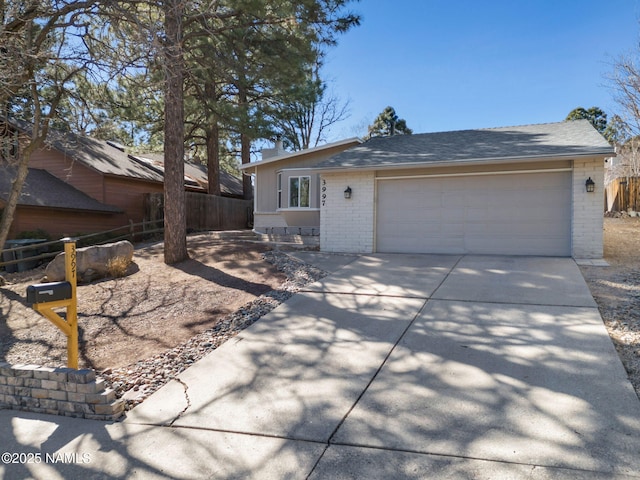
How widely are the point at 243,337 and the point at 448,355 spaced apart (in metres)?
2.56

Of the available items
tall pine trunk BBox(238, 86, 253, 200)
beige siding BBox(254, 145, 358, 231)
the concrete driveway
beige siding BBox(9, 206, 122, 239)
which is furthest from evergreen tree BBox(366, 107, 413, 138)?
the concrete driveway

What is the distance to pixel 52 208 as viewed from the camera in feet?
50.9

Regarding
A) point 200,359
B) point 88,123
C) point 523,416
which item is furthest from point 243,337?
point 88,123

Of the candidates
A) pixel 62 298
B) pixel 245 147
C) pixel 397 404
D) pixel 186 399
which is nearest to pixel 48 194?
pixel 245 147

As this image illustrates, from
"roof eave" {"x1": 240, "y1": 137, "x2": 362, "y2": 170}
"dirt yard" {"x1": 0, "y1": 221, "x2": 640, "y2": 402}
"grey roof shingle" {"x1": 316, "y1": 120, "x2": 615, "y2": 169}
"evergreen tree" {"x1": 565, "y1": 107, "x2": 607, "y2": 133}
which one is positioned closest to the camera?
"dirt yard" {"x1": 0, "y1": 221, "x2": 640, "y2": 402}

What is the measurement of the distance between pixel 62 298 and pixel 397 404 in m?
3.16

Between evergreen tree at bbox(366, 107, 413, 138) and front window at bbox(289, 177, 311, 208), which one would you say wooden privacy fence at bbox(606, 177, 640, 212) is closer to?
front window at bbox(289, 177, 311, 208)

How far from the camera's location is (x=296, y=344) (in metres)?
5.06

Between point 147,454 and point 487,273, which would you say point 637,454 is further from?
point 487,273

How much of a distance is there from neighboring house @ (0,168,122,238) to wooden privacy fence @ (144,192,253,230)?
4.80 feet

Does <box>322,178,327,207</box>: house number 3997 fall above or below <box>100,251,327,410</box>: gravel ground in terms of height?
above

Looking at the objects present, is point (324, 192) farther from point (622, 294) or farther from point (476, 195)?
point (622, 294)

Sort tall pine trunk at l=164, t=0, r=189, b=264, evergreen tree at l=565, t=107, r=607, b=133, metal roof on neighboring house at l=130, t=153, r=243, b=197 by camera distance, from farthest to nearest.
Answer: evergreen tree at l=565, t=107, r=607, b=133 < metal roof on neighboring house at l=130, t=153, r=243, b=197 < tall pine trunk at l=164, t=0, r=189, b=264

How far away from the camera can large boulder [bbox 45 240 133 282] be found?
9121 millimetres
